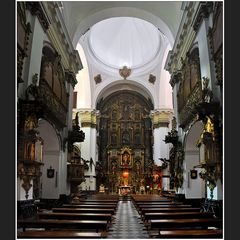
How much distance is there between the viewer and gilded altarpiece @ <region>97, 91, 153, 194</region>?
27609mm

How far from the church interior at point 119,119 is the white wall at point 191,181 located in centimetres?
4

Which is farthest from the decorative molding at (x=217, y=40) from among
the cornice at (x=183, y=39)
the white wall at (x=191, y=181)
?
the white wall at (x=191, y=181)

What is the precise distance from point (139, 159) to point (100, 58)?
8.90 m

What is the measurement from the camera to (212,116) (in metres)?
8.29

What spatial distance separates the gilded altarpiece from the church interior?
0.09m

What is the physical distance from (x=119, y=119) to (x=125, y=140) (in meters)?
1.89

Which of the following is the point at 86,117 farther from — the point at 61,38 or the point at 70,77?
the point at 61,38

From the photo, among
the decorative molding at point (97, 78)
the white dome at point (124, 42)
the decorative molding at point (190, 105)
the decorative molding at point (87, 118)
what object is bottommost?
the decorative molding at point (190, 105)

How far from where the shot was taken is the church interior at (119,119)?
302 inches

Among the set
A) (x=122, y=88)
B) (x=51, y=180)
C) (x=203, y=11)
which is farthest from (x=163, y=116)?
(x=203, y=11)

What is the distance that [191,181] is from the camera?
489 inches

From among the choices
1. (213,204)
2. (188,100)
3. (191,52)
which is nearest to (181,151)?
Answer: (188,100)

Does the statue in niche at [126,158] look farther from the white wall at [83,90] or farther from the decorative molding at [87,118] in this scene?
the white wall at [83,90]

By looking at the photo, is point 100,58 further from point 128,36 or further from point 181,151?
point 181,151
